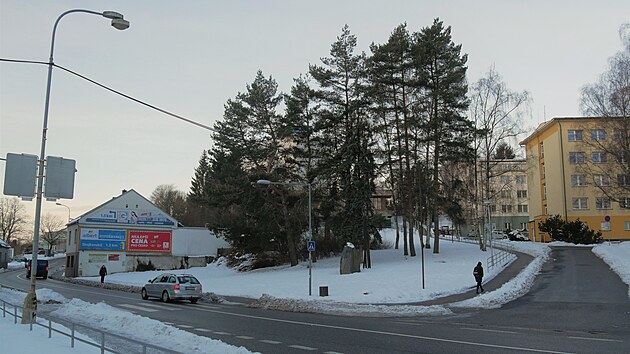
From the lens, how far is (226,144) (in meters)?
46.7

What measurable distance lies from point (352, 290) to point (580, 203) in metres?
48.2

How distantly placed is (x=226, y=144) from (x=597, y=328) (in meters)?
35.6

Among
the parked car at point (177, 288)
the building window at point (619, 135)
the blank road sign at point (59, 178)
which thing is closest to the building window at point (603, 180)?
the building window at point (619, 135)

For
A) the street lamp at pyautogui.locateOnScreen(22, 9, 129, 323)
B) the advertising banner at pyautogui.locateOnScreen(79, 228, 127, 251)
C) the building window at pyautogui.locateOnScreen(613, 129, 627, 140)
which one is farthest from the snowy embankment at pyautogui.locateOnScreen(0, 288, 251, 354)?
the advertising banner at pyautogui.locateOnScreen(79, 228, 127, 251)

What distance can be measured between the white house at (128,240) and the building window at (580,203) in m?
46.4

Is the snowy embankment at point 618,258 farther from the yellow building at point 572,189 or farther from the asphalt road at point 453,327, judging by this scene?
the yellow building at point 572,189

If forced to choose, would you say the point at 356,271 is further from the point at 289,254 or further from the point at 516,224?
the point at 516,224

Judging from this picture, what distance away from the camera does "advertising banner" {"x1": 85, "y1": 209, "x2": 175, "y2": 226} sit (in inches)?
2333

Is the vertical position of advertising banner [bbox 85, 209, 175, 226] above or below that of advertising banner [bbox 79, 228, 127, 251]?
above

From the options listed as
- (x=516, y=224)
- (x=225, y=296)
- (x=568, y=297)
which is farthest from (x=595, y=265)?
(x=516, y=224)

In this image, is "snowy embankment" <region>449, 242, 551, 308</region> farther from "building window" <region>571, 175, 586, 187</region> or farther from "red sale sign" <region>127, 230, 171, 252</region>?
"red sale sign" <region>127, 230, 171, 252</region>

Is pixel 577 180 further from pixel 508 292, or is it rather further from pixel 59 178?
pixel 59 178

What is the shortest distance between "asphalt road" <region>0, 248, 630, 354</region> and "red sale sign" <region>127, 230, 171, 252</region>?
35.1m

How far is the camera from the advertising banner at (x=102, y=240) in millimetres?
57375
